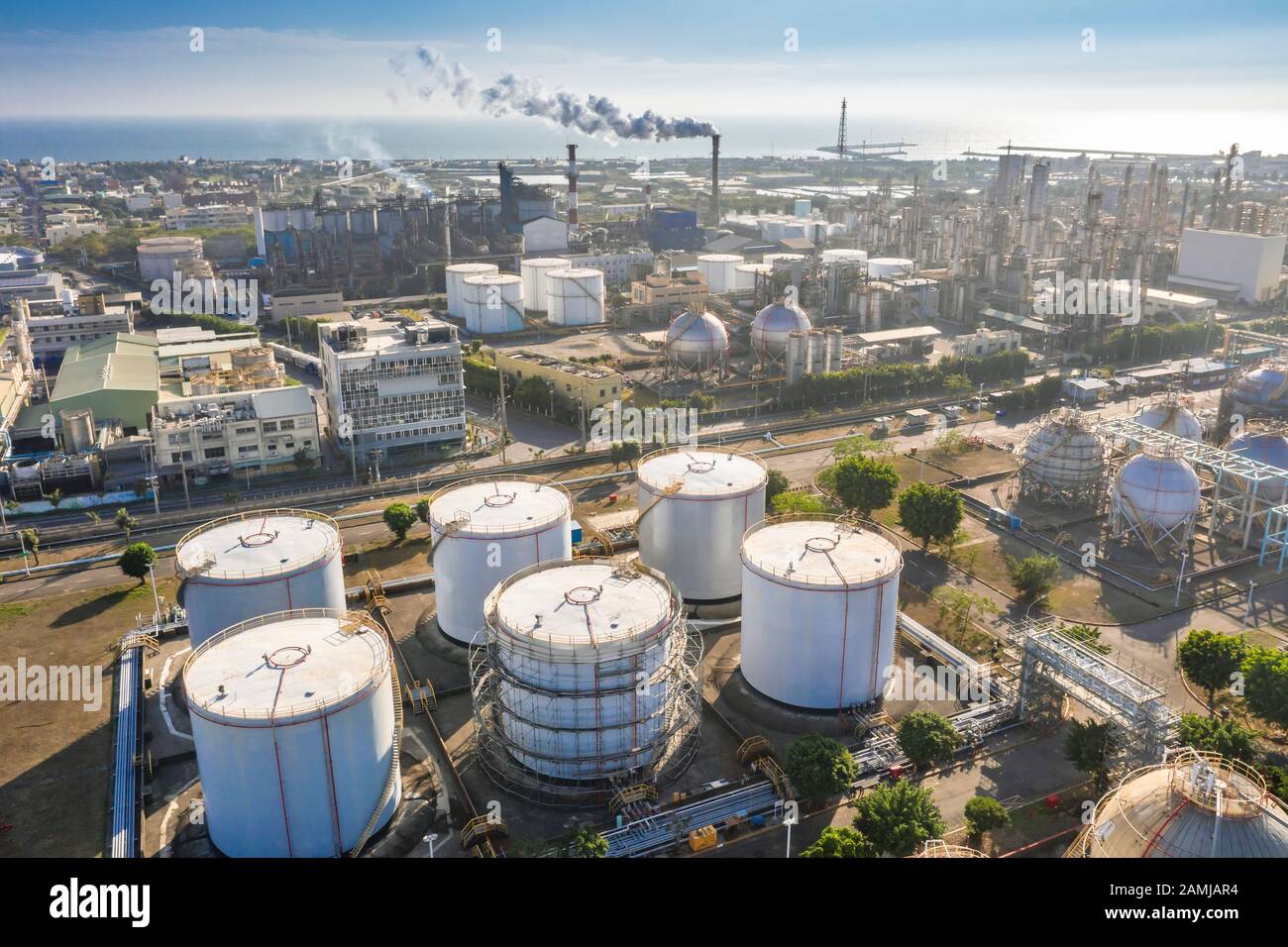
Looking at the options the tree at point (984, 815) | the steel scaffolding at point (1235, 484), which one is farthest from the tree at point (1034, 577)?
the tree at point (984, 815)

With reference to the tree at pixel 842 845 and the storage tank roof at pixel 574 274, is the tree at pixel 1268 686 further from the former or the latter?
the storage tank roof at pixel 574 274

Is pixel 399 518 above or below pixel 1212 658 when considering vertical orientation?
above

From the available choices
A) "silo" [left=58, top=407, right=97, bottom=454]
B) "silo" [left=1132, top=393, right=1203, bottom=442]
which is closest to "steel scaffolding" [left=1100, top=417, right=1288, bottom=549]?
"silo" [left=1132, top=393, right=1203, bottom=442]

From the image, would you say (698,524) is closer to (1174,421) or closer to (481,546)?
(481,546)

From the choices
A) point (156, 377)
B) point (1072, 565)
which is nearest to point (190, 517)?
point (156, 377)

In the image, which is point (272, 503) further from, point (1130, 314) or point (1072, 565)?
point (1130, 314)

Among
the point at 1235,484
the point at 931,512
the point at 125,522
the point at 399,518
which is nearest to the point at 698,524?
the point at 931,512
